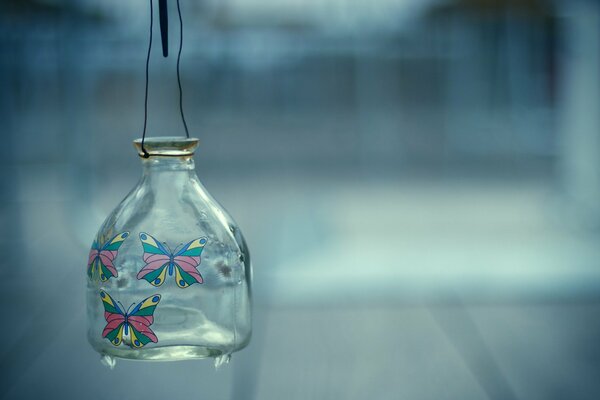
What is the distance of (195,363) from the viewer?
56.8 inches

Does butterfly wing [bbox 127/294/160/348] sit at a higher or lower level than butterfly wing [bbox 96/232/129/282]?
lower

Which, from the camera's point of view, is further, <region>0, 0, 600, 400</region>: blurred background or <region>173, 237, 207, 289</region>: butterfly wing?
<region>0, 0, 600, 400</region>: blurred background

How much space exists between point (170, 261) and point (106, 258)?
56 millimetres

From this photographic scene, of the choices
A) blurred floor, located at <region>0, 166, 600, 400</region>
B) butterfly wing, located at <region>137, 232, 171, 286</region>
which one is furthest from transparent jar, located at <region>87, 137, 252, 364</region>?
blurred floor, located at <region>0, 166, 600, 400</region>

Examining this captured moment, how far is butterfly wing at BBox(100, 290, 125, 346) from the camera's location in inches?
24.3

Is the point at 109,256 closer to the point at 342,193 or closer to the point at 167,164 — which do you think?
the point at 167,164


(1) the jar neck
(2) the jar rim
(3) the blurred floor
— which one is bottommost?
(3) the blurred floor

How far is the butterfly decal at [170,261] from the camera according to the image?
23.8 inches

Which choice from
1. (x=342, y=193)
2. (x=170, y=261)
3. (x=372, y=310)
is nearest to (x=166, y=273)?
(x=170, y=261)

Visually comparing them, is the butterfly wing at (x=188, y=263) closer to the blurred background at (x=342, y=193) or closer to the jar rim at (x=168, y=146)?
the jar rim at (x=168, y=146)

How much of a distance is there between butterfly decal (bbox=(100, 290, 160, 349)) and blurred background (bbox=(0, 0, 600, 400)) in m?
0.71

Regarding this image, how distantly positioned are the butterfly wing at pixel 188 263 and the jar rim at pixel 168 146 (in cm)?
7

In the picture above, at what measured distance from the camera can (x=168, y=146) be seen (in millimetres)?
615

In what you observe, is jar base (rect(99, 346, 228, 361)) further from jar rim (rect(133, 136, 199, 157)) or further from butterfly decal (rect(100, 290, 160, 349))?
jar rim (rect(133, 136, 199, 157))
